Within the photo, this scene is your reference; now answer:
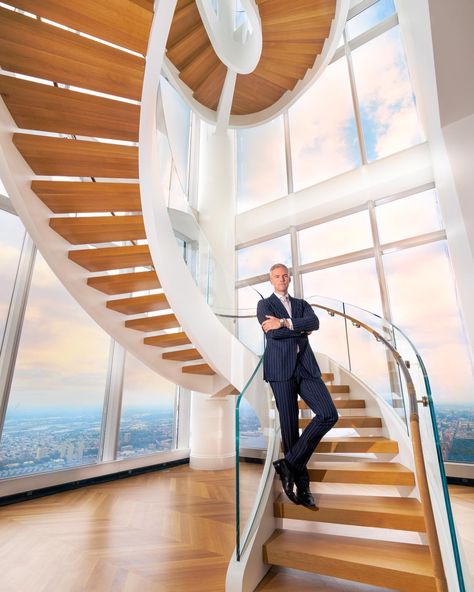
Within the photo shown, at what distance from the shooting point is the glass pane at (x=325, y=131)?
6.81 m

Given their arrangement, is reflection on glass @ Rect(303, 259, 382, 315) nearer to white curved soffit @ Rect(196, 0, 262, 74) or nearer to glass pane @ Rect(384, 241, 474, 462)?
glass pane @ Rect(384, 241, 474, 462)

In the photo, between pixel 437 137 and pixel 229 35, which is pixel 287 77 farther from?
pixel 437 137

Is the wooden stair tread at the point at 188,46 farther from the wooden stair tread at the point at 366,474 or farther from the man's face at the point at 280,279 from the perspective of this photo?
the wooden stair tread at the point at 366,474

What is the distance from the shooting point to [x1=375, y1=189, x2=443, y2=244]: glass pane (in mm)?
5504

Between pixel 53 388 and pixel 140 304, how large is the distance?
184 centimetres

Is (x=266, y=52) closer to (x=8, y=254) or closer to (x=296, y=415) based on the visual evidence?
(x=8, y=254)

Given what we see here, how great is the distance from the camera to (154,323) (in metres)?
3.90

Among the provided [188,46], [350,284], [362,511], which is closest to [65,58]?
[362,511]

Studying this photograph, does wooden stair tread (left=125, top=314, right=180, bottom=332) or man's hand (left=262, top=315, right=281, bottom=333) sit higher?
wooden stair tread (left=125, top=314, right=180, bottom=332)

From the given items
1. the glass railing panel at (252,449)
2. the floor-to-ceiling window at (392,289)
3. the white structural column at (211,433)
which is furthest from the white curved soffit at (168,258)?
the white structural column at (211,433)

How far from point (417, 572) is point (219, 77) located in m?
7.86

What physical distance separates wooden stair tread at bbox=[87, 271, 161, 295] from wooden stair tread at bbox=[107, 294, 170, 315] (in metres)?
0.12

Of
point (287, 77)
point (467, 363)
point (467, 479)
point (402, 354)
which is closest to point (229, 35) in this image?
point (287, 77)

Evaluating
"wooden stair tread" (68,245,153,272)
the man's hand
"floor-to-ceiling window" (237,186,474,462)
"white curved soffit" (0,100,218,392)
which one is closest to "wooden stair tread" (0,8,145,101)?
"white curved soffit" (0,100,218,392)
